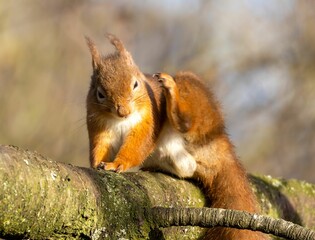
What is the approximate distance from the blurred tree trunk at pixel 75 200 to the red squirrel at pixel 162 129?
32 centimetres

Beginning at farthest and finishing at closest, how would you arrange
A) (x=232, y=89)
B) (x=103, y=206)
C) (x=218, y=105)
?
(x=232, y=89), (x=218, y=105), (x=103, y=206)

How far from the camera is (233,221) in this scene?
7.45ft

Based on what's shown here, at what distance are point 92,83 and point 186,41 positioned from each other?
437 centimetres

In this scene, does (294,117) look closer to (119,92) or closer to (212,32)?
(212,32)

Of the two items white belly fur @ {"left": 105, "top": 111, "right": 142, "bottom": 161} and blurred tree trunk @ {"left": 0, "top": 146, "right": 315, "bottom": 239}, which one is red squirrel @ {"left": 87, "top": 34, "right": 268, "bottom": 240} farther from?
blurred tree trunk @ {"left": 0, "top": 146, "right": 315, "bottom": 239}

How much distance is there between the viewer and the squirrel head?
350cm

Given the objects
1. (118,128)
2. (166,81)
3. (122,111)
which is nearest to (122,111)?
(122,111)

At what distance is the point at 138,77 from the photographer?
3701 mm

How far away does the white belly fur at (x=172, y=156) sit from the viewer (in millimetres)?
3250

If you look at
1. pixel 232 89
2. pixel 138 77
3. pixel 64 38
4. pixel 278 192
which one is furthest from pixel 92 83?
pixel 232 89

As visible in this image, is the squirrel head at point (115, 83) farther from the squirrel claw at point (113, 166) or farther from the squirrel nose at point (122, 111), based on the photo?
the squirrel claw at point (113, 166)

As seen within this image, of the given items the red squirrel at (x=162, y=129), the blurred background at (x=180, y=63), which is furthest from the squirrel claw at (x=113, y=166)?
the blurred background at (x=180, y=63)

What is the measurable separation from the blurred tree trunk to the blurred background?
437cm

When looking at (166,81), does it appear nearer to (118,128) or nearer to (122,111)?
(122,111)
